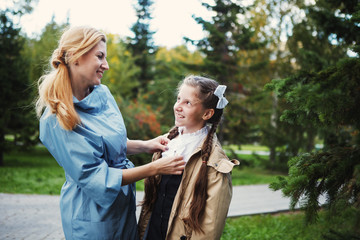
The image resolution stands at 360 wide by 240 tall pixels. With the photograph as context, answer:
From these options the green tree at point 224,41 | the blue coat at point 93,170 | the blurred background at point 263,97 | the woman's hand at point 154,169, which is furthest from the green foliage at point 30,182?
the woman's hand at point 154,169

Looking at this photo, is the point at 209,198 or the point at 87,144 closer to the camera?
the point at 87,144

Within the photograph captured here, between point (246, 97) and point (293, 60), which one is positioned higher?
point (293, 60)

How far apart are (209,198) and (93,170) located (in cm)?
80

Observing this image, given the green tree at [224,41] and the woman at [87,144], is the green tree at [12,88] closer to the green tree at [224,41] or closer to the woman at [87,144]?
the green tree at [224,41]

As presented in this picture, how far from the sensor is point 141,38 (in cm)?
2516

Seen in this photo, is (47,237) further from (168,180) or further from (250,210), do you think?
(250,210)

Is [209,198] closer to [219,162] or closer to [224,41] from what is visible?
[219,162]

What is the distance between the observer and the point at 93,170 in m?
2.15

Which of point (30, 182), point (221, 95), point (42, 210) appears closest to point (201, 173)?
point (221, 95)

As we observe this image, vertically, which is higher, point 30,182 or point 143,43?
point 143,43

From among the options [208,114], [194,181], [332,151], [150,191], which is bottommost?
[150,191]

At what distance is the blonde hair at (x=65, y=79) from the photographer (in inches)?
85.0

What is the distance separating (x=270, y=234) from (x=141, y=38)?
70.9 ft

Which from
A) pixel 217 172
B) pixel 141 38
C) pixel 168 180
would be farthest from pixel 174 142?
pixel 141 38
